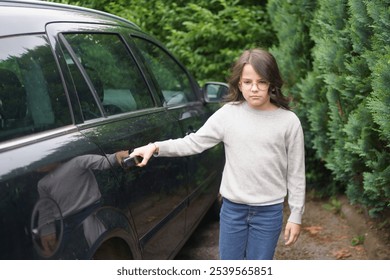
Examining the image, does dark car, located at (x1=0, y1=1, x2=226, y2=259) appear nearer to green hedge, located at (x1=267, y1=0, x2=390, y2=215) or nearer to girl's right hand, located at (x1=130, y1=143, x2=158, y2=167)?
girl's right hand, located at (x1=130, y1=143, x2=158, y2=167)

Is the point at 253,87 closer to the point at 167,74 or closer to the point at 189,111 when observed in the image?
the point at 189,111

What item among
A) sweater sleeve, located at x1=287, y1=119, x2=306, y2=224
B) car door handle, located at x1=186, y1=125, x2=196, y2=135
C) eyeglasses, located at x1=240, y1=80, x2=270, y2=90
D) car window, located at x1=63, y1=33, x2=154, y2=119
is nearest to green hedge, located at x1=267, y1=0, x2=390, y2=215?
sweater sleeve, located at x1=287, y1=119, x2=306, y2=224

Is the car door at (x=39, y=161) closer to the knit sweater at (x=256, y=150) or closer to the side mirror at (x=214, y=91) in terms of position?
the knit sweater at (x=256, y=150)

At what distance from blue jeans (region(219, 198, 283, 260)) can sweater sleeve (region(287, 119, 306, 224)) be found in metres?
0.07

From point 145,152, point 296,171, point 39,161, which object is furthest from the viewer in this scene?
point 296,171

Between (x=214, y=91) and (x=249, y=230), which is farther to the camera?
(x=214, y=91)

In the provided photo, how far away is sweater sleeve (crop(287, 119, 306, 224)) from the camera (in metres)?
2.56

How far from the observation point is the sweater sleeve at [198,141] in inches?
102

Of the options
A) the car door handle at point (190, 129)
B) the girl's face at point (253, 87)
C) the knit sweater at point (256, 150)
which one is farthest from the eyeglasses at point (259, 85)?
the car door handle at point (190, 129)

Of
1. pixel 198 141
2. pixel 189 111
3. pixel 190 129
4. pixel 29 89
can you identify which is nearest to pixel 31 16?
pixel 29 89

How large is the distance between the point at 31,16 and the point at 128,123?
2.58ft

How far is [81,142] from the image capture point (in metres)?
2.29

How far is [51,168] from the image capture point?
1.99 meters

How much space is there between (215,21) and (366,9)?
3569mm
